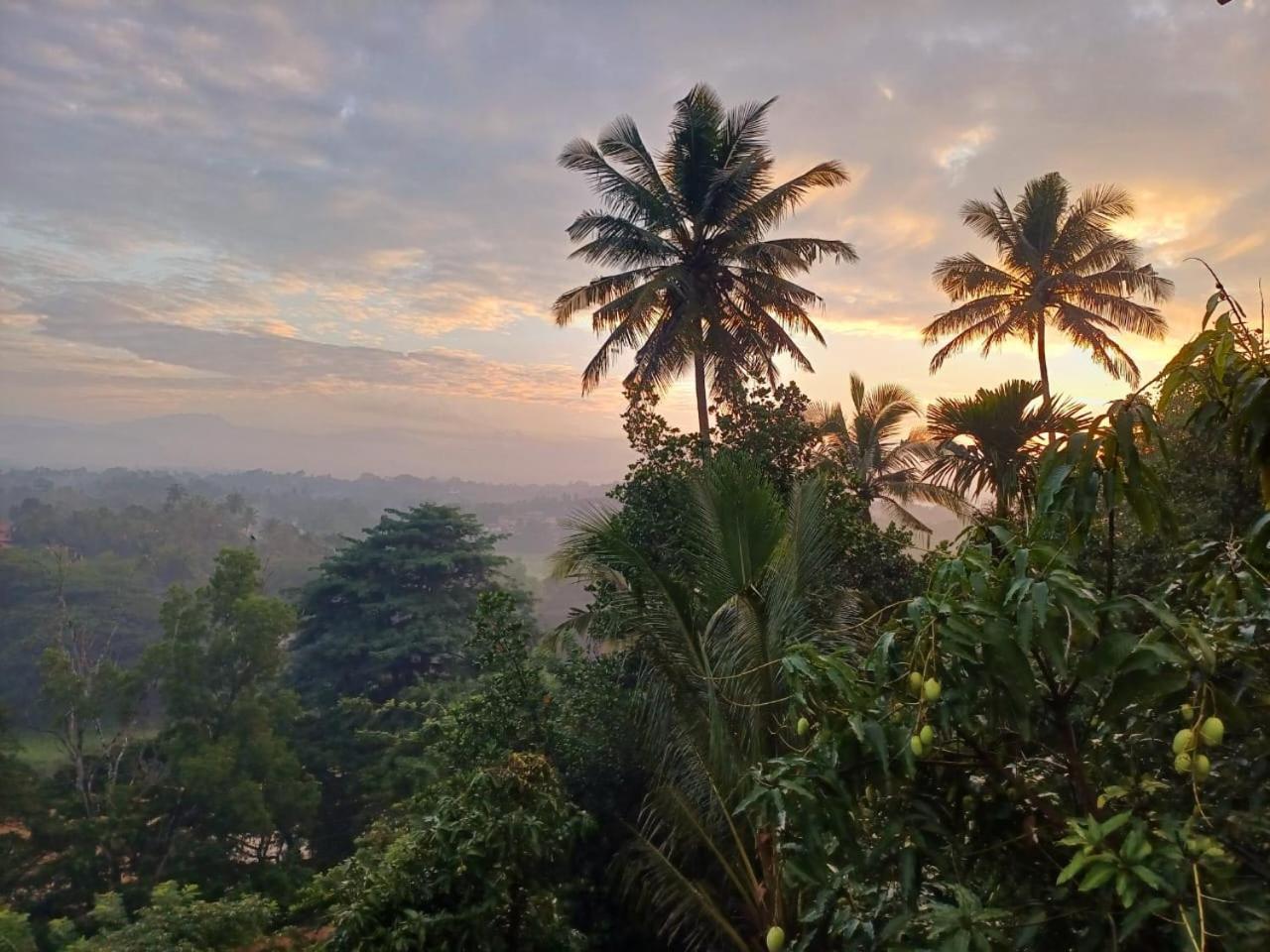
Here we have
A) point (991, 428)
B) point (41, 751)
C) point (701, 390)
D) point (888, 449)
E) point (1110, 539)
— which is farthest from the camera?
point (41, 751)

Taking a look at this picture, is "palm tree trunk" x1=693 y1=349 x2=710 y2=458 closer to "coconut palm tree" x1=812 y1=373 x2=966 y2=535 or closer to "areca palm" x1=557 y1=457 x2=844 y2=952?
"coconut palm tree" x1=812 y1=373 x2=966 y2=535

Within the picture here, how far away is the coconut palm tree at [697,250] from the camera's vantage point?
11.9 m

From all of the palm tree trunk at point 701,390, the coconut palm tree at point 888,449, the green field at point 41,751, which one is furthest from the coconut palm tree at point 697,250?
the green field at point 41,751

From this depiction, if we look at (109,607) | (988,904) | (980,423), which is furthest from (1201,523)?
(109,607)

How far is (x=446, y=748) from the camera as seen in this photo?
671 cm

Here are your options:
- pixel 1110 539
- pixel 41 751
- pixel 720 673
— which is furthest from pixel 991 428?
pixel 41 751

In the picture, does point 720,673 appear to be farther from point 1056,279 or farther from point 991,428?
point 1056,279

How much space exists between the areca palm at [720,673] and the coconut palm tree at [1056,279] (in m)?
12.3

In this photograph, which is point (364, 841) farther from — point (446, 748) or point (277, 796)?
point (277, 796)

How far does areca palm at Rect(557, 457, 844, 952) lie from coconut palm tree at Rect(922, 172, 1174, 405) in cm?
1227

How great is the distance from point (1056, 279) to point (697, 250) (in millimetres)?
7991

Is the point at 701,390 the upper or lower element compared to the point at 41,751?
upper

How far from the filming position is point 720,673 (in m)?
4.07

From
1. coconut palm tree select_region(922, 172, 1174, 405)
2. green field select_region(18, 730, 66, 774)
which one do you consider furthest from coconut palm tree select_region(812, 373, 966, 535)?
green field select_region(18, 730, 66, 774)
